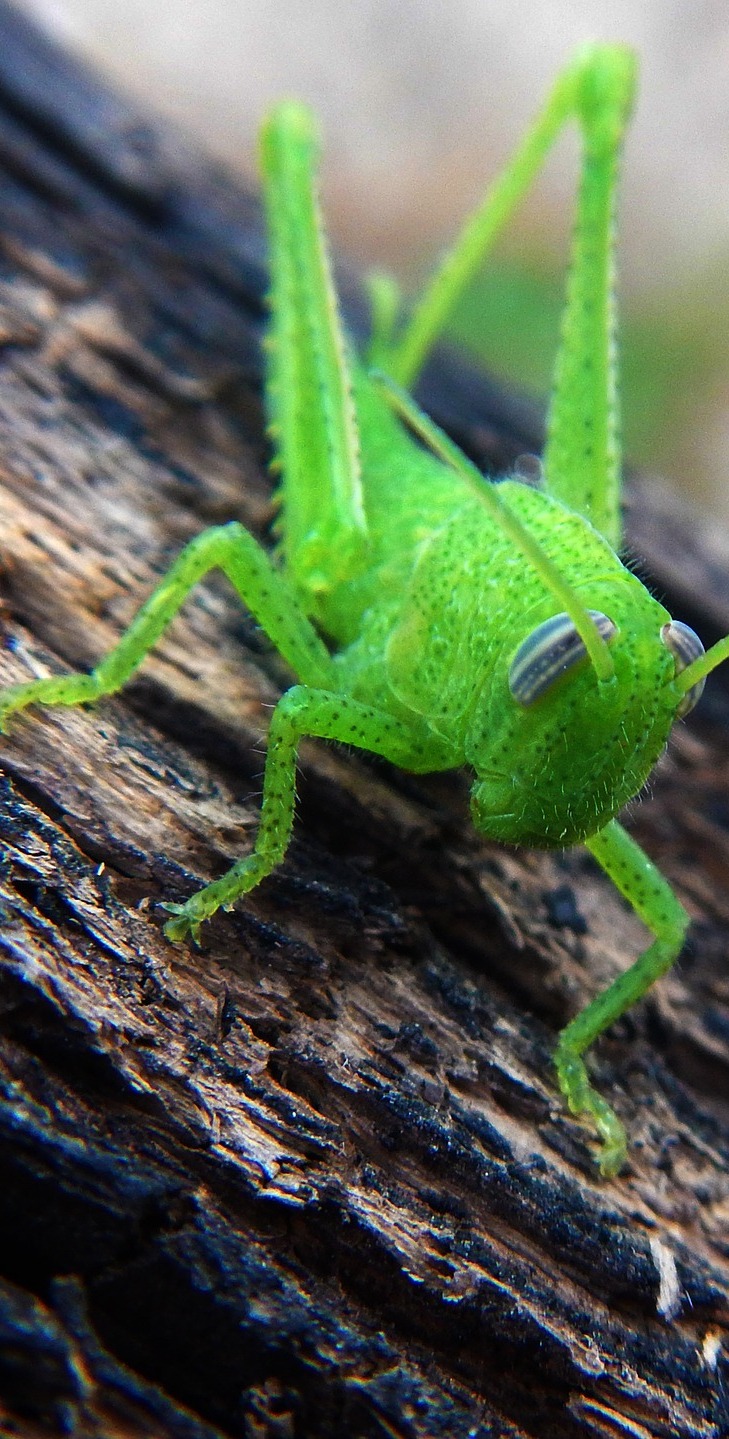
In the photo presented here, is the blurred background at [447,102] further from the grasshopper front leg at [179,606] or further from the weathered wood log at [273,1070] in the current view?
the grasshopper front leg at [179,606]

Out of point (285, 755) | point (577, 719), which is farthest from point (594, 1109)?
point (285, 755)

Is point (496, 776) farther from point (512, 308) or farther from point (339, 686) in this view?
point (512, 308)

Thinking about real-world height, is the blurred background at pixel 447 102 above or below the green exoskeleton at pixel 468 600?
above

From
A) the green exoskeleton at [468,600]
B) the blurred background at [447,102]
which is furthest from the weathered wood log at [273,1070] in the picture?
the blurred background at [447,102]

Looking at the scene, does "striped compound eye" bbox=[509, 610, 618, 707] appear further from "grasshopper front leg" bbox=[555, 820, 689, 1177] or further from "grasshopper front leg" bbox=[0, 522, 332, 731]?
"grasshopper front leg" bbox=[0, 522, 332, 731]

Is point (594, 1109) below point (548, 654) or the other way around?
below

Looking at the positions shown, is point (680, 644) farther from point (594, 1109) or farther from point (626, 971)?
point (594, 1109)
